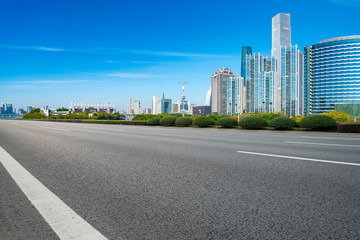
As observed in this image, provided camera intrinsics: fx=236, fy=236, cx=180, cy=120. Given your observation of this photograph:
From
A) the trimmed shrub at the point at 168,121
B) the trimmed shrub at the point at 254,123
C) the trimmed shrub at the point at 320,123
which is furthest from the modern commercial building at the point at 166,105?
the trimmed shrub at the point at 320,123

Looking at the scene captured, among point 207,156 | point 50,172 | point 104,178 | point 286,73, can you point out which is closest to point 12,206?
point 104,178

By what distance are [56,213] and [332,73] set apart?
19536 centimetres

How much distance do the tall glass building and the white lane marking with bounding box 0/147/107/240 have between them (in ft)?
602

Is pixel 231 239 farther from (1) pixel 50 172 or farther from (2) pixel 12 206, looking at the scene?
(1) pixel 50 172

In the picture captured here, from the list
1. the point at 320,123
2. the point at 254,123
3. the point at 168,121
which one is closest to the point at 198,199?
the point at 320,123

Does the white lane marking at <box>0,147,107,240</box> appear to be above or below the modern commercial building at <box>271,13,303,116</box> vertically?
below

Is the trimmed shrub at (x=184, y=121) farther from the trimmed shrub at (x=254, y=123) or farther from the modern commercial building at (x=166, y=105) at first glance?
the modern commercial building at (x=166, y=105)

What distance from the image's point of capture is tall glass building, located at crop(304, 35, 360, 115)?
516ft

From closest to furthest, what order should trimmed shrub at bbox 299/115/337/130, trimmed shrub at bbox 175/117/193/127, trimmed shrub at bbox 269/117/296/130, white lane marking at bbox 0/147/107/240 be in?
1. white lane marking at bbox 0/147/107/240
2. trimmed shrub at bbox 299/115/337/130
3. trimmed shrub at bbox 269/117/296/130
4. trimmed shrub at bbox 175/117/193/127

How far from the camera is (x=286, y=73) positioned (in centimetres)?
17450

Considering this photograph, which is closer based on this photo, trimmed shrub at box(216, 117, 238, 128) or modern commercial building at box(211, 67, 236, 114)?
trimmed shrub at box(216, 117, 238, 128)

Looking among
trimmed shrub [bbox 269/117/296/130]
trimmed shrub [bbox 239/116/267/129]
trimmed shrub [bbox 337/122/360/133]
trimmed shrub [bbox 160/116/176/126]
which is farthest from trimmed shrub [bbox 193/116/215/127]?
trimmed shrub [bbox 337/122/360/133]

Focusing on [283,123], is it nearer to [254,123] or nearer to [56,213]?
[254,123]

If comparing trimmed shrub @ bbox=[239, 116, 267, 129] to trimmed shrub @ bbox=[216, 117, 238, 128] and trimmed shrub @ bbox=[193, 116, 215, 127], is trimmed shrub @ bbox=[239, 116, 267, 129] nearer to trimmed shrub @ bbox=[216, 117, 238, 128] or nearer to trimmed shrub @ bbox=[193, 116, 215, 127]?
trimmed shrub @ bbox=[216, 117, 238, 128]
